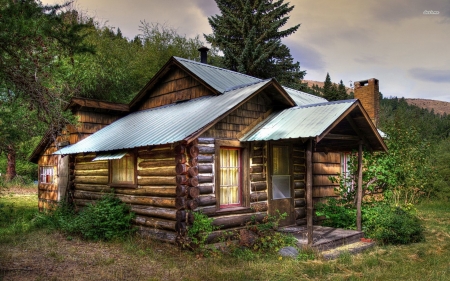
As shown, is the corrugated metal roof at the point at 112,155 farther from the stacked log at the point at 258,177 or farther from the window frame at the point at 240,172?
the stacked log at the point at 258,177

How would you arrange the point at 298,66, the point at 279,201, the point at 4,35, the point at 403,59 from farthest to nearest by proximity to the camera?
the point at 298,66
the point at 403,59
the point at 279,201
the point at 4,35

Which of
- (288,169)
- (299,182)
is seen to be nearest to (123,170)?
(288,169)

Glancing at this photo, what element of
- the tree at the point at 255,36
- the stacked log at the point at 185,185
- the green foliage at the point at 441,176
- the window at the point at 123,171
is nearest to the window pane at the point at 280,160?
the stacked log at the point at 185,185

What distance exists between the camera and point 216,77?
13.5m

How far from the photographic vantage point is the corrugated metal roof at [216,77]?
41.4 ft

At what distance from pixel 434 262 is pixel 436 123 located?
55592 millimetres

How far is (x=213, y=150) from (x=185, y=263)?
9.60 ft

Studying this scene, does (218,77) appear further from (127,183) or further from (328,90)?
(328,90)

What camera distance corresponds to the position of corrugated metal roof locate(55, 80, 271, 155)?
962cm

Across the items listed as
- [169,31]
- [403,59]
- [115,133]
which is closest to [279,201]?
[115,133]

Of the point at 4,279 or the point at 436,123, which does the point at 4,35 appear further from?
the point at 436,123

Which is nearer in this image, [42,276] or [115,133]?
[42,276]

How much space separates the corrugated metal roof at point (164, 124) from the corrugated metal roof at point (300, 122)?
3.41ft

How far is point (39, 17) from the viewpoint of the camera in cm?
611
